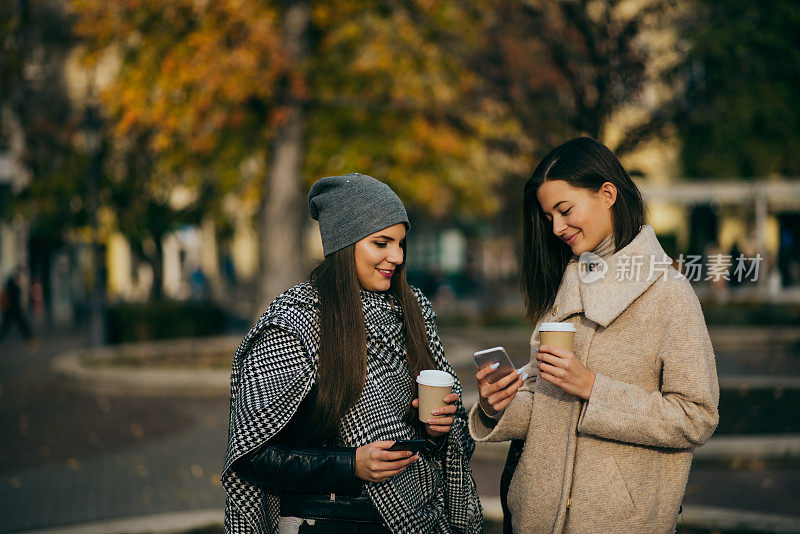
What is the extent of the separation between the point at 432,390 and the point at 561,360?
405 millimetres

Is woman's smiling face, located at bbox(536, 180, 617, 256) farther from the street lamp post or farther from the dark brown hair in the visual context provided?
the street lamp post

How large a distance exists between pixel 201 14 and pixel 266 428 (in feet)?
46.6

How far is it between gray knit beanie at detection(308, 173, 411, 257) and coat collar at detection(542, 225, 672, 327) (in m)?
0.65

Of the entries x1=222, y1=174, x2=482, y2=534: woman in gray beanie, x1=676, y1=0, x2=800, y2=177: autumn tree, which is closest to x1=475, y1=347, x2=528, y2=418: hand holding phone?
x1=222, y1=174, x2=482, y2=534: woman in gray beanie

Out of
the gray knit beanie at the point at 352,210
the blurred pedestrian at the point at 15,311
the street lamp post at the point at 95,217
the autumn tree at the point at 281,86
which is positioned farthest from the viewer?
the blurred pedestrian at the point at 15,311

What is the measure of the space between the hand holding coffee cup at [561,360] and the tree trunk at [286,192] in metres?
13.5

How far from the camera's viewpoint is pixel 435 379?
2.64m

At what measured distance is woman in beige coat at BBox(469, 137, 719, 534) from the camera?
8.21 feet

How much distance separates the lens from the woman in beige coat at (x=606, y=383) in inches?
98.6

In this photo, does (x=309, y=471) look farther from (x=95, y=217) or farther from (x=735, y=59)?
(x=95, y=217)

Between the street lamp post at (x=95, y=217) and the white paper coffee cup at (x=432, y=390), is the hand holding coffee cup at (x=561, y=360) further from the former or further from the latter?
the street lamp post at (x=95, y=217)

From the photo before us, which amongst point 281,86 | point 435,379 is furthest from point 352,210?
point 281,86

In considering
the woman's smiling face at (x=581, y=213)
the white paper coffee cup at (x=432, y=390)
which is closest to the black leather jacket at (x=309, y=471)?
the white paper coffee cup at (x=432, y=390)

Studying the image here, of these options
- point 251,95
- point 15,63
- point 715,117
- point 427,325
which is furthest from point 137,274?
point 427,325
